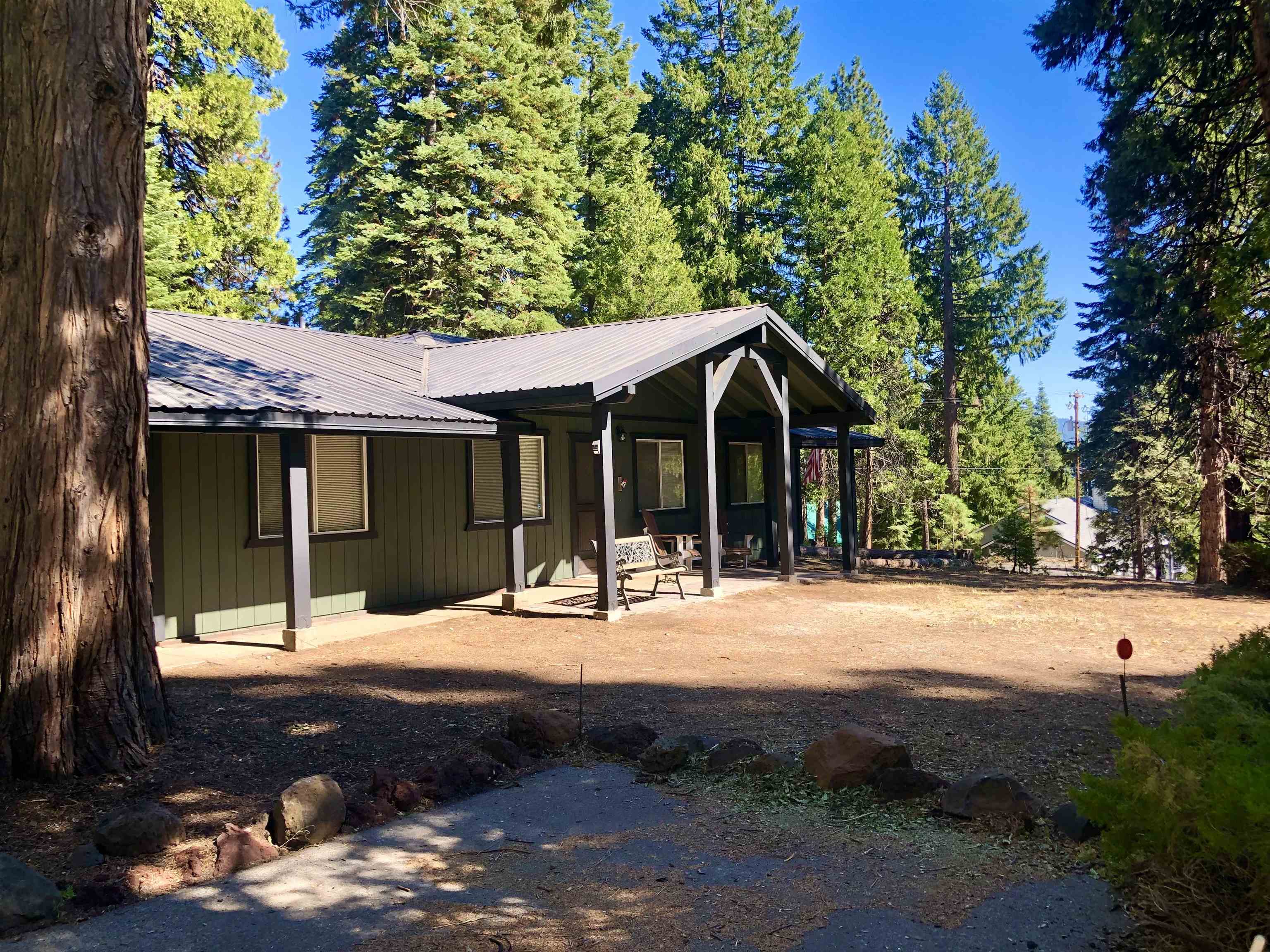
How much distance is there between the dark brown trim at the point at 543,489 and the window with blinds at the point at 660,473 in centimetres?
191

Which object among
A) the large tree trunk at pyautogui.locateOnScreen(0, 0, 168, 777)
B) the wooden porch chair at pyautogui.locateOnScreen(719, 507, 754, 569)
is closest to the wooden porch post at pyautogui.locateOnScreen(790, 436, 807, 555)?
the wooden porch chair at pyautogui.locateOnScreen(719, 507, 754, 569)

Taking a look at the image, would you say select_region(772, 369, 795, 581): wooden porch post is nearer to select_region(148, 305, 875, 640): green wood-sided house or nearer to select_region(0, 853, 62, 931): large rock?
select_region(148, 305, 875, 640): green wood-sided house

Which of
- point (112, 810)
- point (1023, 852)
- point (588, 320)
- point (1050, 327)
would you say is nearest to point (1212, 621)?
point (1023, 852)

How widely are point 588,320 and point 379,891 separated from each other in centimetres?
2379

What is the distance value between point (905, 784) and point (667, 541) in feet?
32.8

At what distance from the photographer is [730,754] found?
16.1 feet

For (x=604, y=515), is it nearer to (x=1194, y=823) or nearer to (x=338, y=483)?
(x=338, y=483)

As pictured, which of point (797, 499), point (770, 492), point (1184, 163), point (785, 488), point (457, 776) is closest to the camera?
point (457, 776)

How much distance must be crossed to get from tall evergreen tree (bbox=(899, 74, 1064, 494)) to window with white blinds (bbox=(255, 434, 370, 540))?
1061 inches

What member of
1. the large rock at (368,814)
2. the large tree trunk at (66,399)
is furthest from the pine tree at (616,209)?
the large rock at (368,814)

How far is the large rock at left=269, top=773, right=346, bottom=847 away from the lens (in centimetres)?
393

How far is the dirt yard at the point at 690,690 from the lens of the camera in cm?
468

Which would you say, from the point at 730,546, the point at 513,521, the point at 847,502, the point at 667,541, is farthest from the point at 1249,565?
the point at 513,521

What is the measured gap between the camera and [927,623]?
393 inches
